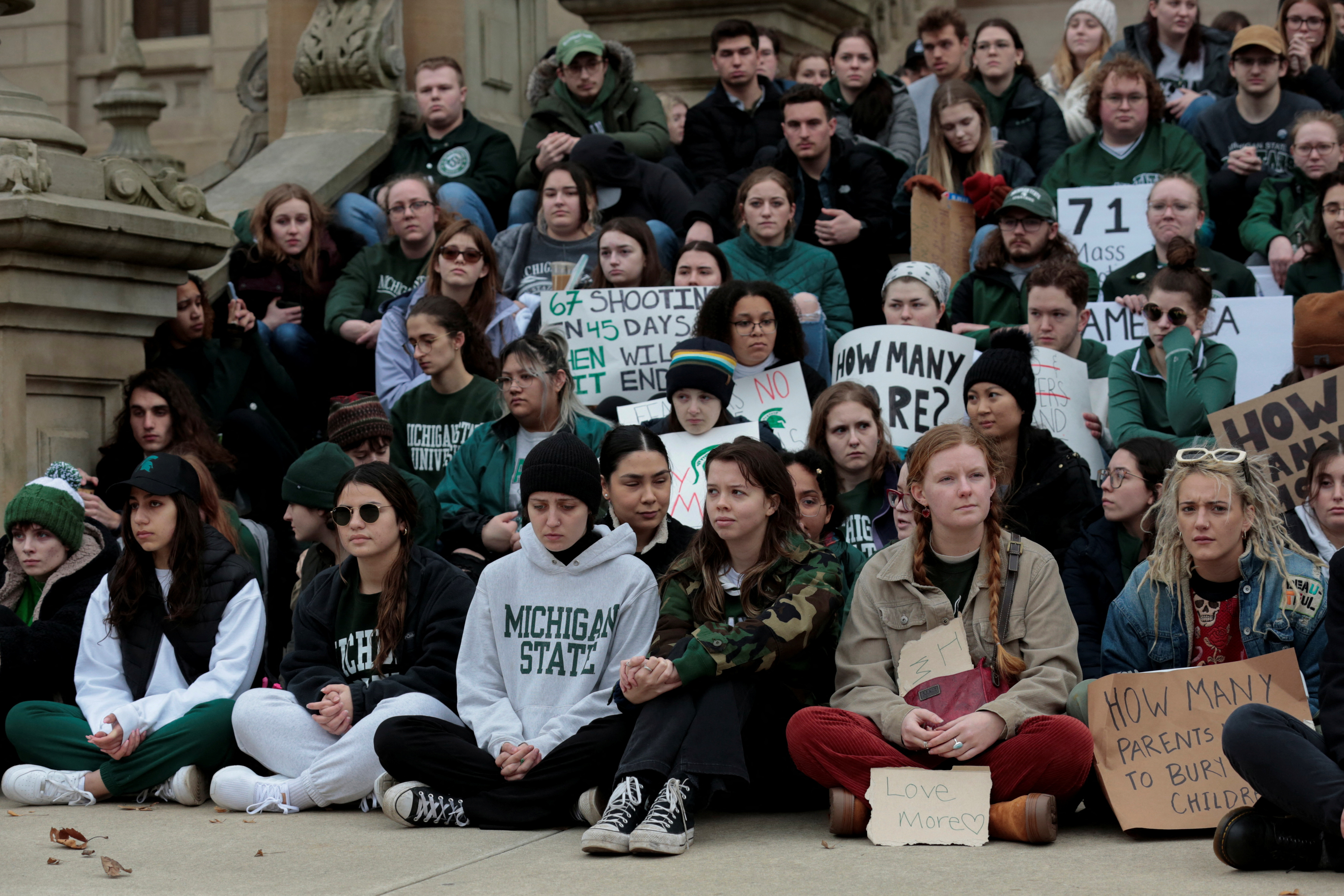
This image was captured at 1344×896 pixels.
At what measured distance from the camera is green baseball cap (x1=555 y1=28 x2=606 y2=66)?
1090 centimetres

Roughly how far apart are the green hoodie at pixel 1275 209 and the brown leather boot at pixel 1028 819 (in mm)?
4929

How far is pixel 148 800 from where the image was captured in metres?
6.58

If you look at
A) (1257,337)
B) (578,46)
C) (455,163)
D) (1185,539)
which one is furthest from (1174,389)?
(455,163)

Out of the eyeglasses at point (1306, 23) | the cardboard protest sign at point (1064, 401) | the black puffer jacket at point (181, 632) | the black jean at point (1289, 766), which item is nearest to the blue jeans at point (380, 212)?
the cardboard protest sign at point (1064, 401)

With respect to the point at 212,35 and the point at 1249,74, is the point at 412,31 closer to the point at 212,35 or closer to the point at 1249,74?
the point at 1249,74

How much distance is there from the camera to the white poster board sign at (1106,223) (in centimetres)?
959

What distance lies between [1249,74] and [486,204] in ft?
14.8

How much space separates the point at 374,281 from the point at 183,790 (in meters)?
4.06

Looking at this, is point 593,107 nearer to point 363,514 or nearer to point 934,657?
point 363,514

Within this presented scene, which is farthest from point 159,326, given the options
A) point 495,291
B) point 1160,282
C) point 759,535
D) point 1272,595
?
point 1272,595

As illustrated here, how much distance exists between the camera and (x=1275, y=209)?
378 inches

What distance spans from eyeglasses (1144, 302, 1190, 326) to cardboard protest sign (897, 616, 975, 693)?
2681 millimetres

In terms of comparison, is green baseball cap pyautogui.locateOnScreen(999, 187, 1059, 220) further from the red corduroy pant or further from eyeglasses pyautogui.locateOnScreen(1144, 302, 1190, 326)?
the red corduroy pant

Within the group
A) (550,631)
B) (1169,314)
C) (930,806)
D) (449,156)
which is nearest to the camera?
(930,806)
